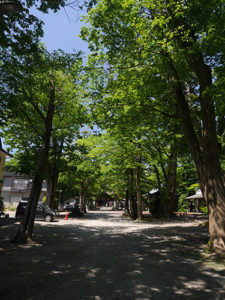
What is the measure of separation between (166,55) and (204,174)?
5.32m

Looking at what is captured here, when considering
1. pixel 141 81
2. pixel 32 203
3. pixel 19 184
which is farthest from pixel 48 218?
pixel 19 184

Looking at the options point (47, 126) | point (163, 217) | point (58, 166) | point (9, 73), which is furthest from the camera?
point (163, 217)

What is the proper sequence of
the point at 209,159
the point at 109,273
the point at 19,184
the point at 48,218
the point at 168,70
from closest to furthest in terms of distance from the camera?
1. the point at 109,273
2. the point at 209,159
3. the point at 168,70
4. the point at 48,218
5. the point at 19,184

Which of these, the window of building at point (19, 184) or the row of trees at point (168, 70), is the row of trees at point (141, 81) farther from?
the window of building at point (19, 184)

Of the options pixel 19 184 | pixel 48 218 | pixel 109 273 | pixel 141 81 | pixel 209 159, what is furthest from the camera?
pixel 19 184

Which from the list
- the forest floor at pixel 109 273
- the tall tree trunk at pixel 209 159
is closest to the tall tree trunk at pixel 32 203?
the forest floor at pixel 109 273

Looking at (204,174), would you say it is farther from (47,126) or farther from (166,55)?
(47,126)

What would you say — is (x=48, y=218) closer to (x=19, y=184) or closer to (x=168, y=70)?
(x=168, y=70)

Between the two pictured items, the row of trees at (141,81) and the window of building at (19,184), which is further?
the window of building at (19,184)

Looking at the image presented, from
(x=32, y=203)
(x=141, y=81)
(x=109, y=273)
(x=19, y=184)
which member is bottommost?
(x=109, y=273)

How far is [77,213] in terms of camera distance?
27.5 m

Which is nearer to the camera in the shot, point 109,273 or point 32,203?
point 109,273

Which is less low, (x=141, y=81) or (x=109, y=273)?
(x=141, y=81)

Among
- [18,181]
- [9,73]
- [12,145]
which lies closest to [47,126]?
[9,73]
